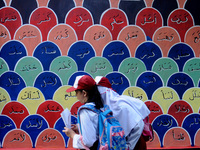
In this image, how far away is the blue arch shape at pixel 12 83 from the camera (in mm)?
3080

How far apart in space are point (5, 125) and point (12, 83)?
0.53 m

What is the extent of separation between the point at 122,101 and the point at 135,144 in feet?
1.23

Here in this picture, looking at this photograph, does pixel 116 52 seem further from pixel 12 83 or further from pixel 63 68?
pixel 12 83

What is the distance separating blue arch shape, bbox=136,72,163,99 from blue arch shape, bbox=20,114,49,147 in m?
1.29

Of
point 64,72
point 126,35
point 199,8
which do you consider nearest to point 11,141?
point 64,72

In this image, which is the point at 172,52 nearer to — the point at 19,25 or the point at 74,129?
the point at 74,129

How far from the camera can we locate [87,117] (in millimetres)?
1790

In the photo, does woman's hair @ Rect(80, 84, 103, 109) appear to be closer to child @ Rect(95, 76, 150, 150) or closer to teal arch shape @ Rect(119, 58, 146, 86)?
child @ Rect(95, 76, 150, 150)

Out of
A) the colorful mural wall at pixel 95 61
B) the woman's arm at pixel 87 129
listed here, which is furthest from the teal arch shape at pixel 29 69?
the woman's arm at pixel 87 129

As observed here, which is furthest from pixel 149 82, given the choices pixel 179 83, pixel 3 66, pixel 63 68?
pixel 3 66

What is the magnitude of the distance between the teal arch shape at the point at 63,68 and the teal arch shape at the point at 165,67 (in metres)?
1.03

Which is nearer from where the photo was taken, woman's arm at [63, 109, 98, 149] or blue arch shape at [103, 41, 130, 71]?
woman's arm at [63, 109, 98, 149]

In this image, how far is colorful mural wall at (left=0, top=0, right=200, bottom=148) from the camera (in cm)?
307

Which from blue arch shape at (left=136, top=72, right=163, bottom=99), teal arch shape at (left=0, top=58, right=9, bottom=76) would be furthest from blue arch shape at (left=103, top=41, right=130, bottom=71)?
teal arch shape at (left=0, top=58, right=9, bottom=76)
